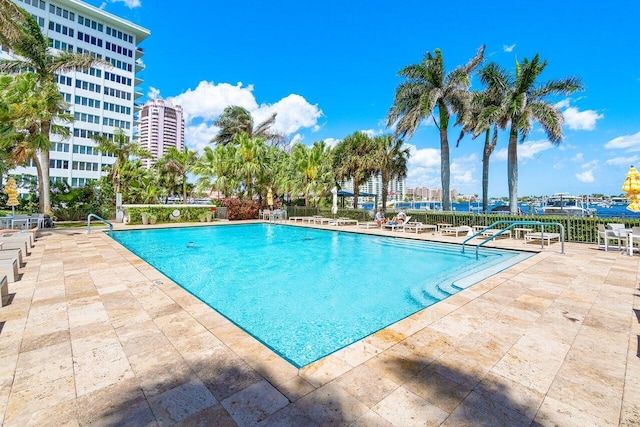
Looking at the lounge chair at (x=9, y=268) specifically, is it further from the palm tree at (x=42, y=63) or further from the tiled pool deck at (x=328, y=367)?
the palm tree at (x=42, y=63)

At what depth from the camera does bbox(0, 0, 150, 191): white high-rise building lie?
42688 millimetres

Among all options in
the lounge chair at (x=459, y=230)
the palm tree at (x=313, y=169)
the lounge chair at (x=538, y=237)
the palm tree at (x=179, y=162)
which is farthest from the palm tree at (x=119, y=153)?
the lounge chair at (x=538, y=237)

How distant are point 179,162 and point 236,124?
7.75 m

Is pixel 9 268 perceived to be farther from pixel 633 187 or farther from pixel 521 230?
pixel 521 230

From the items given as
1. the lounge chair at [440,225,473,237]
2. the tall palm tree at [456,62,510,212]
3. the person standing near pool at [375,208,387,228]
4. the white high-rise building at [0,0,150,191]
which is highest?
the white high-rise building at [0,0,150,191]

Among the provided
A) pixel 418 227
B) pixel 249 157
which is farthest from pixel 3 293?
pixel 249 157

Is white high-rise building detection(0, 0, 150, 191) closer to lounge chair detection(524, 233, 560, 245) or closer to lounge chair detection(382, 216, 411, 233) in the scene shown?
lounge chair detection(382, 216, 411, 233)

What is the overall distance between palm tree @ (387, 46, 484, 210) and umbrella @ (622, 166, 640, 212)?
33.9 feet

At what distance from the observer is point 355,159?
24.4 meters

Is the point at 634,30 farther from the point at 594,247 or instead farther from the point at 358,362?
the point at 358,362

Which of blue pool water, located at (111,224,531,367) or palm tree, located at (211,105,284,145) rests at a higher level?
palm tree, located at (211,105,284,145)

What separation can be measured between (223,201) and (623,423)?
22.8 metres

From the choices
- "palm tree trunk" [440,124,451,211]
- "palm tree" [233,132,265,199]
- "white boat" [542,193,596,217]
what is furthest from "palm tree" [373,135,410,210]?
"white boat" [542,193,596,217]

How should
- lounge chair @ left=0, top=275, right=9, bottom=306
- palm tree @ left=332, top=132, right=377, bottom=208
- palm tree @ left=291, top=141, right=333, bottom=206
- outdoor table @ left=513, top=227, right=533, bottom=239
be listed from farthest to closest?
palm tree @ left=332, top=132, right=377, bottom=208, palm tree @ left=291, top=141, right=333, bottom=206, outdoor table @ left=513, top=227, right=533, bottom=239, lounge chair @ left=0, top=275, right=9, bottom=306
